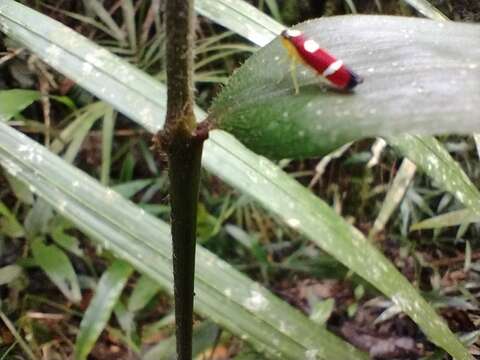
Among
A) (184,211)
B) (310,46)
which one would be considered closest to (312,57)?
(310,46)

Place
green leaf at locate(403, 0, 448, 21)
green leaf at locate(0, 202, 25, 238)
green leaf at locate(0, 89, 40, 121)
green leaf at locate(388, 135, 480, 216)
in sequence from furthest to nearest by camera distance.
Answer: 1. green leaf at locate(0, 202, 25, 238)
2. green leaf at locate(0, 89, 40, 121)
3. green leaf at locate(403, 0, 448, 21)
4. green leaf at locate(388, 135, 480, 216)

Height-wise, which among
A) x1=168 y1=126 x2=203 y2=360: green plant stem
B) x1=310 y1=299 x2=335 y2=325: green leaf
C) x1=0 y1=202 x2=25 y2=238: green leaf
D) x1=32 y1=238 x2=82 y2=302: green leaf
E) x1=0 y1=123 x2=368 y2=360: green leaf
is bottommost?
x1=310 y1=299 x2=335 y2=325: green leaf

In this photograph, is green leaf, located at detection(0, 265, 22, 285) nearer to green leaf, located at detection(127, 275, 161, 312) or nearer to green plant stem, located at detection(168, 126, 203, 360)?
green leaf, located at detection(127, 275, 161, 312)

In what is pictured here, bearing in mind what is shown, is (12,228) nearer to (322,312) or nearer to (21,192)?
(21,192)

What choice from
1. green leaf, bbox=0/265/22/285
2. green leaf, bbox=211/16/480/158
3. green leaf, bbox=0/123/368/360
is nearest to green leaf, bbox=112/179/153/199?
green leaf, bbox=0/265/22/285

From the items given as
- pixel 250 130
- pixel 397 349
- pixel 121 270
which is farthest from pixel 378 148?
pixel 250 130
